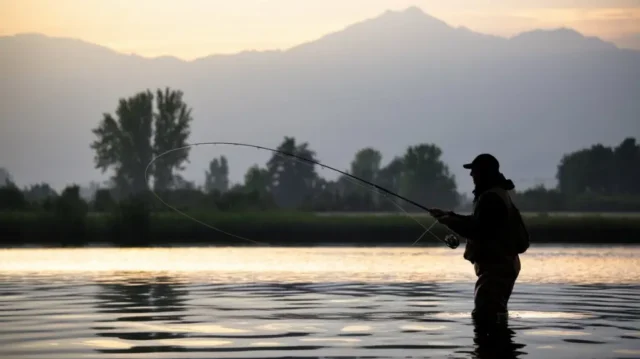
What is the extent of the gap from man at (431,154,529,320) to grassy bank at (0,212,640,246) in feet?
249

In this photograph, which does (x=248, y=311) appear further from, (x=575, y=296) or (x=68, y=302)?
(x=575, y=296)

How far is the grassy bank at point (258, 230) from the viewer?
99.4 m

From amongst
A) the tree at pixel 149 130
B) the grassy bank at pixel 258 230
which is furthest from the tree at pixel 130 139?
the grassy bank at pixel 258 230

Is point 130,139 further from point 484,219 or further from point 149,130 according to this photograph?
point 484,219

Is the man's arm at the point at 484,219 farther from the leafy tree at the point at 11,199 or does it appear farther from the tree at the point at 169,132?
the tree at the point at 169,132

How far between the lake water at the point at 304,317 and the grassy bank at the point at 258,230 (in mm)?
61010

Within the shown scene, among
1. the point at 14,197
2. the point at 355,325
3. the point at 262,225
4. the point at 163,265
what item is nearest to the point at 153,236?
the point at 262,225

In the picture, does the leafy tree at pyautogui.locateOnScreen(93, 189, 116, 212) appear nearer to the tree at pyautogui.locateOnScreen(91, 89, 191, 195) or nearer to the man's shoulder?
the tree at pyautogui.locateOnScreen(91, 89, 191, 195)

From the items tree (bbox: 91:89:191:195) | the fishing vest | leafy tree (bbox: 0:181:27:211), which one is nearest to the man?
the fishing vest

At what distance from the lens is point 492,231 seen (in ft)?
55.9

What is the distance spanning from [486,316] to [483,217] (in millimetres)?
1463

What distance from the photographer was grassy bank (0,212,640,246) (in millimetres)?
99375

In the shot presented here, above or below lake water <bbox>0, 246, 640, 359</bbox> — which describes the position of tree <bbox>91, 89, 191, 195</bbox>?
above

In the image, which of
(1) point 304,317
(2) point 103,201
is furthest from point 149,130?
(1) point 304,317
